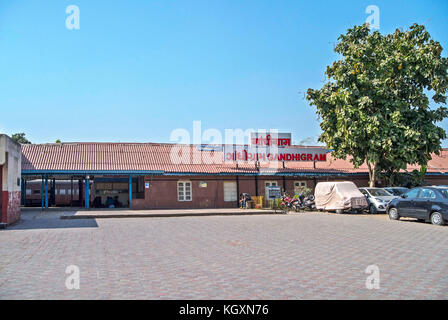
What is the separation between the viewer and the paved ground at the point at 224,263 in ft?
21.9

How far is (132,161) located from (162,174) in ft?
10.6

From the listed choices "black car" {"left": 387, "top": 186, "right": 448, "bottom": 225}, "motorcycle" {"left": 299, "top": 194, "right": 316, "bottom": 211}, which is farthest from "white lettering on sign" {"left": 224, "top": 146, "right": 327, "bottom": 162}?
"black car" {"left": 387, "top": 186, "right": 448, "bottom": 225}

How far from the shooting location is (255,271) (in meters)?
8.29

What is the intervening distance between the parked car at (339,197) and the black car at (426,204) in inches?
195

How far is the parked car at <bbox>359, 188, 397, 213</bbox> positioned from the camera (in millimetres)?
25250

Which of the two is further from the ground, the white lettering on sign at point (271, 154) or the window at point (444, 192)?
the white lettering on sign at point (271, 154)

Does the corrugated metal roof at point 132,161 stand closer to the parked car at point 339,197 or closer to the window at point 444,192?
the parked car at point 339,197

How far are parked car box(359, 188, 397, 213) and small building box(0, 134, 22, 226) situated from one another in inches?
751

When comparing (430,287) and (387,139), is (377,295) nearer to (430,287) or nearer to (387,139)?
(430,287)

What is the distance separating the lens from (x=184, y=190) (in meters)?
31.2
